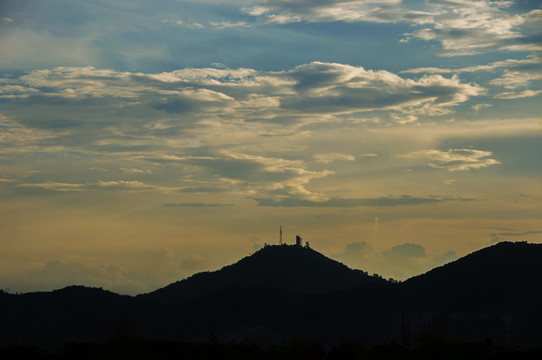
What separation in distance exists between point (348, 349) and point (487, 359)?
7.45 meters

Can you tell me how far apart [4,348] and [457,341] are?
1038 inches

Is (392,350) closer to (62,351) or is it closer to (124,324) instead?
(124,324)

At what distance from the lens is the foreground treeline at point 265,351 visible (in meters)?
33.0

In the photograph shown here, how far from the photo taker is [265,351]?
119 ft

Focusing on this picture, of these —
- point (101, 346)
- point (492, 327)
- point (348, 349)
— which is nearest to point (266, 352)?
point (348, 349)

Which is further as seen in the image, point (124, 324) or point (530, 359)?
point (530, 359)

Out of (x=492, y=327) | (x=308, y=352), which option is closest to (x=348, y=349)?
(x=308, y=352)

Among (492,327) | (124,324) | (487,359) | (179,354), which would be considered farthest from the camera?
(492,327)

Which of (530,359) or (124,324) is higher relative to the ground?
(124,324)

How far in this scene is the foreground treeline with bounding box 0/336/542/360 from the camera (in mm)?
33031

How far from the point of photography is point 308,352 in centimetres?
3550

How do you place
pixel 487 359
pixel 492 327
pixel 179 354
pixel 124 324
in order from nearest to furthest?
pixel 124 324, pixel 487 359, pixel 179 354, pixel 492 327

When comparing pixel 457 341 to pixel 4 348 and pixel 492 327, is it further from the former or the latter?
pixel 492 327

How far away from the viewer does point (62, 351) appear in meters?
38.1
